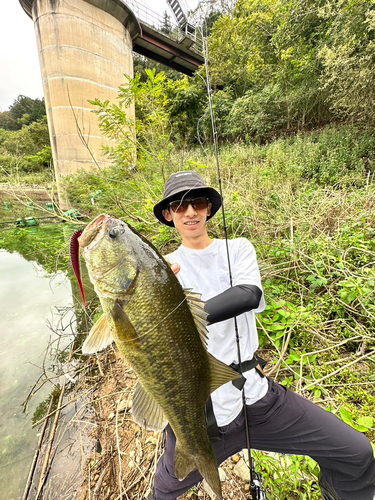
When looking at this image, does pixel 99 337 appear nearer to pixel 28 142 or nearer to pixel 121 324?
pixel 121 324

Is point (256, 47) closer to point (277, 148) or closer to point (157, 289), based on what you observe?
point (277, 148)

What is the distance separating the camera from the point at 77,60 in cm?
1265

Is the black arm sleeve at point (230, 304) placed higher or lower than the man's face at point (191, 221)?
lower

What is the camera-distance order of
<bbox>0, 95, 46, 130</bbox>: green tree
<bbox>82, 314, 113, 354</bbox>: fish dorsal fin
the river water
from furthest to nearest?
<bbox>0, 95, 46, 130</bbox>: green tree < the river water < <bbox>82, 314, 113, 354</bbox>: fish dorsal fin

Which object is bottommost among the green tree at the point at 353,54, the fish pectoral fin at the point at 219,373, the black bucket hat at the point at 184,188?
the fish pectoral fin at the point at 219,373

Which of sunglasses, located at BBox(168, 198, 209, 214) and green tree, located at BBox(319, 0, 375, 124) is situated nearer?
sunglasses, located at BBox(168, 198, 209, 214)

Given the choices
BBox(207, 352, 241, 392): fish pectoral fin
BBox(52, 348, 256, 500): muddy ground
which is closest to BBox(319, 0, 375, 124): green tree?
BBox(207, 352, 241, 392): fish pectoral fin

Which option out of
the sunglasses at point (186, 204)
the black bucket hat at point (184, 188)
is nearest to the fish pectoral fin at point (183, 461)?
the sunglasses at point (186, 204)

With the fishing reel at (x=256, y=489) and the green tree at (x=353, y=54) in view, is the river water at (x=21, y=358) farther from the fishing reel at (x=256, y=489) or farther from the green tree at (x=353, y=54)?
the green tree at (x=353, y=54)

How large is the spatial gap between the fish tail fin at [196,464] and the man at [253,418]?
0.43ft

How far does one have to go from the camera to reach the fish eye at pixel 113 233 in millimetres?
1055

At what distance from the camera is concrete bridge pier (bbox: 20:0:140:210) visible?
12266mm

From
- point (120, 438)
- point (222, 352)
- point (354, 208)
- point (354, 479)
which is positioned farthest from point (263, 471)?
point (354, 208)

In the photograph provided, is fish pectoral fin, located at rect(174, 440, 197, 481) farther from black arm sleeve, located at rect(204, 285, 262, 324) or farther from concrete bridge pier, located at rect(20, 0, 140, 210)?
concrete bridge pier, located at rect(20, 0, 140, 210)
